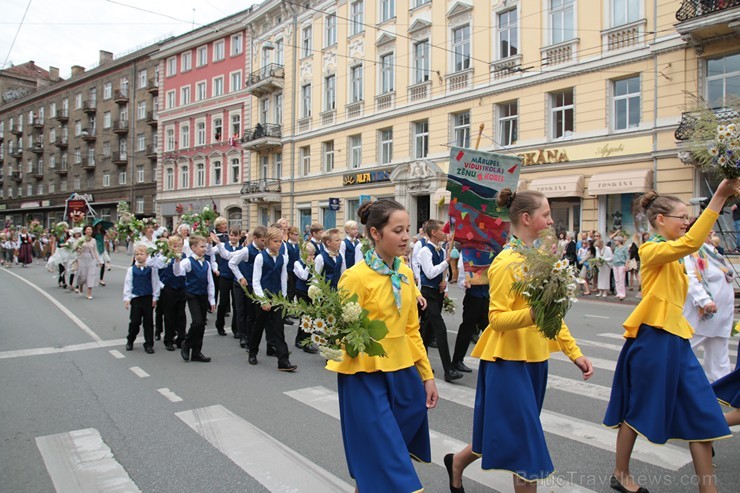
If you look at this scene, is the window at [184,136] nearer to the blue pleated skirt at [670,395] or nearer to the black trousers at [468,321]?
the black trousers at [468,321]

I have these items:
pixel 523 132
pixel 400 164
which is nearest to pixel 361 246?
pixel 523 132

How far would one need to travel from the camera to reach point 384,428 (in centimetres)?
269

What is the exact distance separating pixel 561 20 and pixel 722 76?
6.20 meters

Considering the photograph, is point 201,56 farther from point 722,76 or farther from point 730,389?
point 730,389

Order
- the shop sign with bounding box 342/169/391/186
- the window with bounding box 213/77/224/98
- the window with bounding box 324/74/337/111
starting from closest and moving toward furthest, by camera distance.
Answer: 1. the shop sign with bounding box 342/169/391/186
2. the window with bounding box 324/74/337/111
3. the window with bounding box 213/77/224/98

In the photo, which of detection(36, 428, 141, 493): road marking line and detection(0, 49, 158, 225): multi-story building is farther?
detection(0, 49, 158, 225): multi-story building

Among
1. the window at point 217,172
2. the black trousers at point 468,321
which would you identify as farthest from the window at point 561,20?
the window at point 217,172

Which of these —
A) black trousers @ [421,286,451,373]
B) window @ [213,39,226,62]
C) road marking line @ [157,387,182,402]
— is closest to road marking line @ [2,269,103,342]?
road marking line @ [157,387,182,402]

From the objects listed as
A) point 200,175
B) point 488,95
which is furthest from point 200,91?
point 488,95

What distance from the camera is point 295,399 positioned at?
5828 millimetres

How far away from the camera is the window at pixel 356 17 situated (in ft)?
96.5

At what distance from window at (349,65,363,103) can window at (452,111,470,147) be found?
7.03m

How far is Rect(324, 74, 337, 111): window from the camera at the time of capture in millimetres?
31828

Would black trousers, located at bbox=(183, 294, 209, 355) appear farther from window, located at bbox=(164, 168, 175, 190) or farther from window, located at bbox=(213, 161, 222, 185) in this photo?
window, located at bbox=(164, 168, 175, 190)
